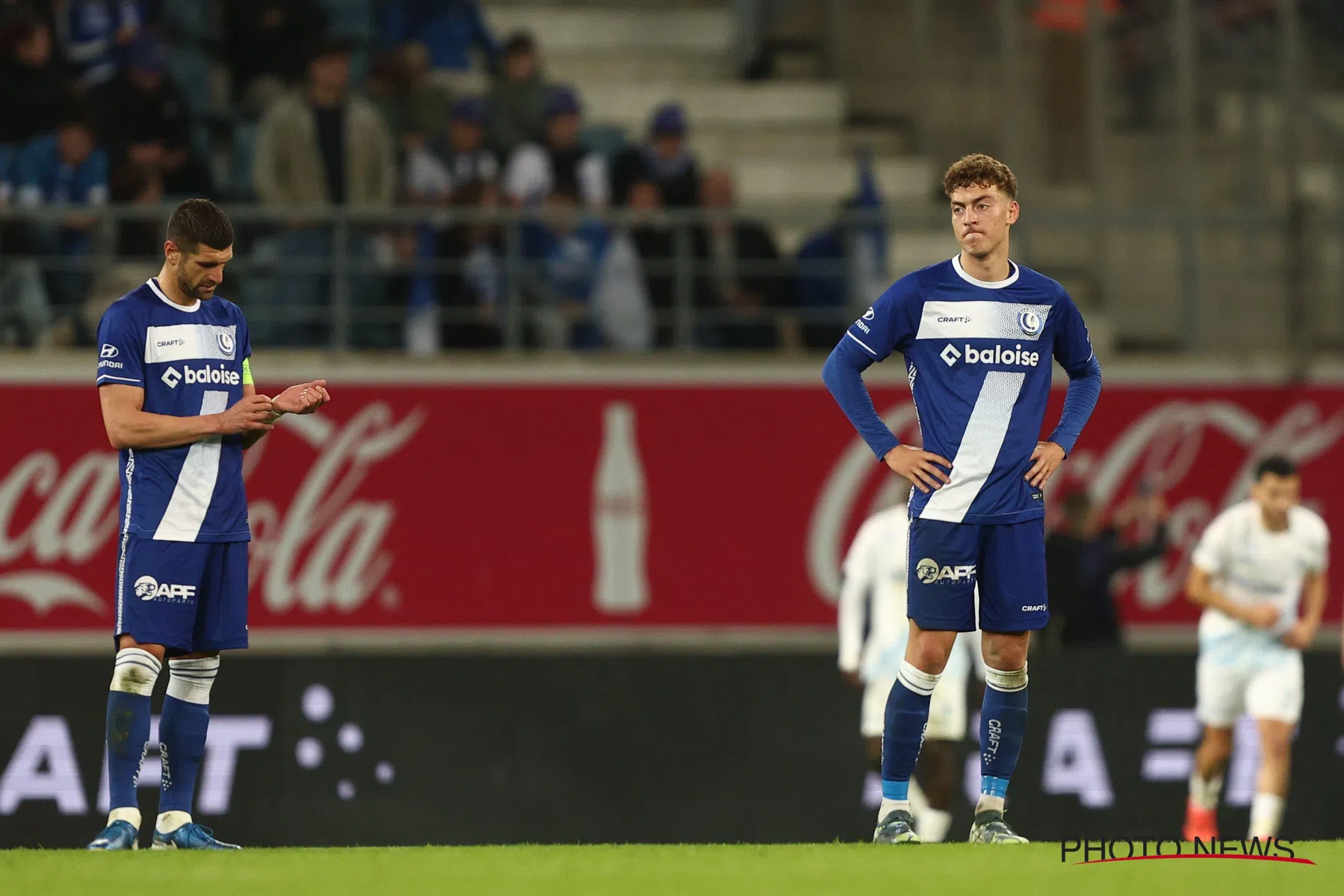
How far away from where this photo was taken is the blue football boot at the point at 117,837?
6.52 m

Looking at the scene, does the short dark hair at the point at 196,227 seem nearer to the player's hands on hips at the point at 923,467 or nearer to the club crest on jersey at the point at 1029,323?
the player's hands on hips at the point at 923,467

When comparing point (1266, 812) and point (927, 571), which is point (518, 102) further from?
point (927, 571)

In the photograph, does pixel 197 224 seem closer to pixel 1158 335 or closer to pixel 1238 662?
pixel 1238 662

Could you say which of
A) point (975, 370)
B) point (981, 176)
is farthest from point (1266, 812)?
point (981, 176)

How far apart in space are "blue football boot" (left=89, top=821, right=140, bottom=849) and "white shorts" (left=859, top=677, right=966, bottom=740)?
16.6ft

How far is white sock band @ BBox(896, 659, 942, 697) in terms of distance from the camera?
21.9ft

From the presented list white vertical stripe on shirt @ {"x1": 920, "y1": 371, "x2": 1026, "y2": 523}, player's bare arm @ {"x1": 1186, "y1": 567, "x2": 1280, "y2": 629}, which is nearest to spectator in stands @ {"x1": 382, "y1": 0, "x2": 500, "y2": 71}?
player's bare arm @ {"x1": 1186, "y1": 567, "x2": 1280, "y2": 629}

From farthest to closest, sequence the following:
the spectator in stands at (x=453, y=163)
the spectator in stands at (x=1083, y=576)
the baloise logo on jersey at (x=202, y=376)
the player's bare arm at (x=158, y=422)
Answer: the spectator in stands at (x=453, y=163) < the spectator in stands at (x=1083, y=576) < the baloise logo on jersey at (x=202, y=376) < the player's bare arm at (x=158, y=422)

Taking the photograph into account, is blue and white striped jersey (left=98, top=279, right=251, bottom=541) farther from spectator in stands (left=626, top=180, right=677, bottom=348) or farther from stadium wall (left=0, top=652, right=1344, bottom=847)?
spectator in stands (left=626, top=180, right=677, bottom=348)

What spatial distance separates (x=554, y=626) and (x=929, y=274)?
24.2 feet

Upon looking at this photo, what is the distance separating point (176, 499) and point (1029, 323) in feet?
8.96

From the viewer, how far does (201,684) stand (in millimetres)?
6840

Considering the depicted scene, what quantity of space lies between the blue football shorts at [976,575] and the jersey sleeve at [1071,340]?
1.90 feet

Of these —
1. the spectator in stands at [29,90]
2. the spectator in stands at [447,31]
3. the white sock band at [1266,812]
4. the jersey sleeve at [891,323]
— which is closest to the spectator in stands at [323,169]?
the spectator in stands at [29,90]
